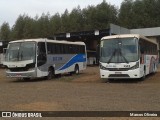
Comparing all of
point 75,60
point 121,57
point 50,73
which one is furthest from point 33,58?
point 75,60

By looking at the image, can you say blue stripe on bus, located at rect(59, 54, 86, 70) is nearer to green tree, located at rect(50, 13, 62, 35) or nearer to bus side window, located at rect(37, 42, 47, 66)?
bus side window, located at rect(37, 42, 47, 66)

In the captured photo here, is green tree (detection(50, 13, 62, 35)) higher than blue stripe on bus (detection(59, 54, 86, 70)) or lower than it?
higher

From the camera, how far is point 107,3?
343 ft

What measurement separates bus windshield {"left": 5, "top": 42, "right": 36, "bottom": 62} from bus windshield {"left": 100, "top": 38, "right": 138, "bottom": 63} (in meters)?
4.71

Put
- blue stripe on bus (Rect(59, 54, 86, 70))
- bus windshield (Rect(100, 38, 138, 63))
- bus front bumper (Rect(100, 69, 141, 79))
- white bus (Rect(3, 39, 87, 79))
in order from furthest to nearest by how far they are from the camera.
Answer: blue stripe on bus (Rect(59, 54, 86, 70))
white bus (Rect(3, 39, 87, 79))
bus windshield (Rect(100, 38, 138, 63))
bus front bumper (Rect(100, 69, 141, 79))

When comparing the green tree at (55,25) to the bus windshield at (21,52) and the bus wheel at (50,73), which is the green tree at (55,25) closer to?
the bus wheel at (50,73)

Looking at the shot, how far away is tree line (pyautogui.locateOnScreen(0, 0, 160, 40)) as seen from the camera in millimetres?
97375

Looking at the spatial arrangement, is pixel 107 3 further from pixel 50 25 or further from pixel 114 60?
pixel 114 60

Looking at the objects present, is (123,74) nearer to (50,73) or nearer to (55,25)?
(50,73)

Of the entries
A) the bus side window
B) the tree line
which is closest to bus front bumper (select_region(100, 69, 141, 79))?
the bus side window

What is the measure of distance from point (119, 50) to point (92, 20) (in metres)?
78.9

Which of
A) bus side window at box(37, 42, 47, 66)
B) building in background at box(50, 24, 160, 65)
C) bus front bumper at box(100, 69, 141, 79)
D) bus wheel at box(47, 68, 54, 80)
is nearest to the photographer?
bus front bumper at box(100, 69, 141, 79)

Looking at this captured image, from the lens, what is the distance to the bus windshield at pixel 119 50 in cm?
2173

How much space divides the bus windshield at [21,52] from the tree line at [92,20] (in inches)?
2781
